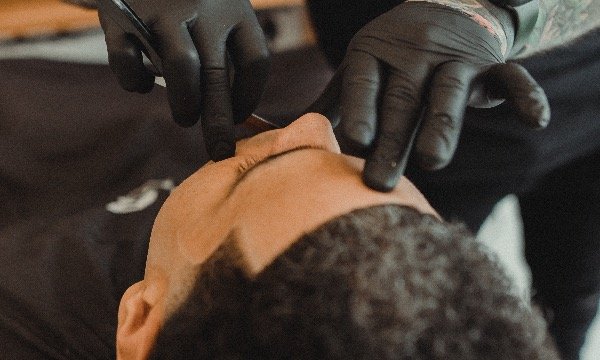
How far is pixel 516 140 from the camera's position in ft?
3.03

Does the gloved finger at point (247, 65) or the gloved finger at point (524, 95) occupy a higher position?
the gloved finger at point (524, 95)

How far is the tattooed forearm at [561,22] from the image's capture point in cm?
81

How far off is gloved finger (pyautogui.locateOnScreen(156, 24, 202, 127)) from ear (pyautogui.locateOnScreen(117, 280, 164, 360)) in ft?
0.65

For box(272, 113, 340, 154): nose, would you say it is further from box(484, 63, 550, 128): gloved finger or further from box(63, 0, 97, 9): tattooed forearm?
box(63, 0, 97, 9): tattooed forearm

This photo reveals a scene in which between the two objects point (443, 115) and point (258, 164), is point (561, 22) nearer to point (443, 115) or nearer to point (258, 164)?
point (443, 115)

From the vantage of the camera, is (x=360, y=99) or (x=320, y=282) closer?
(x=320, y=282)

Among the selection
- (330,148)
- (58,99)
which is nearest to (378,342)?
(330,148)

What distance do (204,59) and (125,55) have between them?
0.08m

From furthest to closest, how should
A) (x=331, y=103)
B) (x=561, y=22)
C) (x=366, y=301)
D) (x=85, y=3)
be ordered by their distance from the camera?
(x=85, y=3)
(x=561, y=22)
(x=331, y=103)
(x=366, y=301)

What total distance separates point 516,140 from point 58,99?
2.31ft

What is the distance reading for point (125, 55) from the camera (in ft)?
2.13

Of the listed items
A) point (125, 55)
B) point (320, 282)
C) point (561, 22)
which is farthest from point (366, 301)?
point (561, 22)

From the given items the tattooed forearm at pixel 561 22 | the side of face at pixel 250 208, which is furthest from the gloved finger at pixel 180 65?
the tattooed forearm at pixel 561 22

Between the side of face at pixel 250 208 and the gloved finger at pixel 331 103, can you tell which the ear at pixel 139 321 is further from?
the gloved finger at pixel 331 103
